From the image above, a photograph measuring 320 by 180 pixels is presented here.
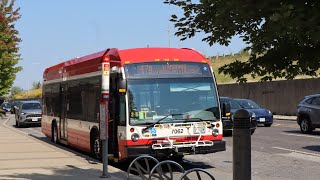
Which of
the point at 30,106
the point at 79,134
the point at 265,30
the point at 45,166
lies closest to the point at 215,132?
the point at 45,166

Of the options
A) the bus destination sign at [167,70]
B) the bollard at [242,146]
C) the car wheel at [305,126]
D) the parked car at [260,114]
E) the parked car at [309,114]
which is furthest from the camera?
the parked car at [260,114]

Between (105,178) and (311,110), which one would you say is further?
(311,110)

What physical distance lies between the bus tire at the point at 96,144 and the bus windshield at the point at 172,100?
2017mm

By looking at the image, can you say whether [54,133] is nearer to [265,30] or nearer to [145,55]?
[145,55]

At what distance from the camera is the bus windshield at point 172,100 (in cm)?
1048

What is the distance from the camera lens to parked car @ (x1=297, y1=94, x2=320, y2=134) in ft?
→ 61.3

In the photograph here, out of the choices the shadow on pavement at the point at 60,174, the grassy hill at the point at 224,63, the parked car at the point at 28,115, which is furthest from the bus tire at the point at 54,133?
the parked car at the point at 28,115

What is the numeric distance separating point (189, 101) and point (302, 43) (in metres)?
6.56

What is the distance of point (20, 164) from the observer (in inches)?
448

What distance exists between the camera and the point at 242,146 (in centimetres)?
546

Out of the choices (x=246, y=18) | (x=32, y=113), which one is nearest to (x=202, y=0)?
(x=246, y=18)

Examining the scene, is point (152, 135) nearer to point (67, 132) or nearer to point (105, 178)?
point (105, 178)

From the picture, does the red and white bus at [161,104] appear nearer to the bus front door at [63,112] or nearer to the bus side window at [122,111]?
the bus side window at [122,111]

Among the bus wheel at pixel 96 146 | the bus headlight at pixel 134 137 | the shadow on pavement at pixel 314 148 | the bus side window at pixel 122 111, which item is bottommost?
the shadow on pavement at pixel 314 148
